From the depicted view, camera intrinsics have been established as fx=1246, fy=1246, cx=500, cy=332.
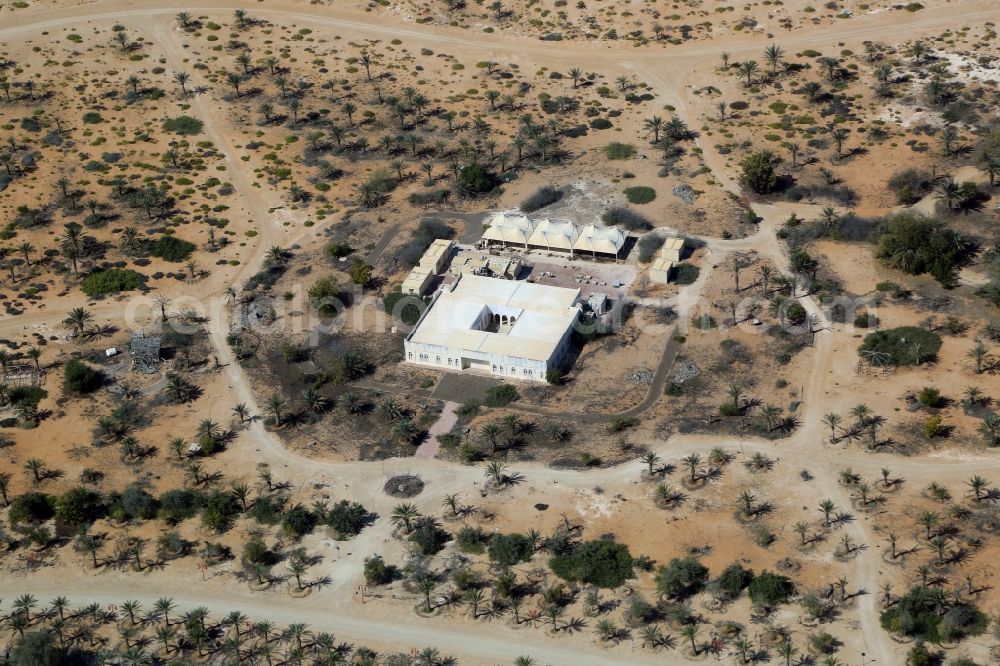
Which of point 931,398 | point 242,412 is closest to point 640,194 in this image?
point 931,398

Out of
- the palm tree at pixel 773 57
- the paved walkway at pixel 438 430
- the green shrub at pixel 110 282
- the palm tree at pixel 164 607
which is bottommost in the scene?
the green shrub at pixel 110 282

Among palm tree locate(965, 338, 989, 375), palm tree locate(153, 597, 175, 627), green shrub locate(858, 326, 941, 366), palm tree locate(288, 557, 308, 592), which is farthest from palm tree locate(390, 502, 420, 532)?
palm tree locate(965, 338, 989, 375)

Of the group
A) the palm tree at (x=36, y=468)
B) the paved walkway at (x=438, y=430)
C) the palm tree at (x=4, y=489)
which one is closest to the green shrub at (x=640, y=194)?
the paved walkway at (x=438, y=430)

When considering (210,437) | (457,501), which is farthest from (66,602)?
→ (457,501)

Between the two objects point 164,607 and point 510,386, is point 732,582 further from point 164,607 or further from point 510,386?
point 164,607

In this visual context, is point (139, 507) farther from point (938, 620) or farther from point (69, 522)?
point (938, 620)

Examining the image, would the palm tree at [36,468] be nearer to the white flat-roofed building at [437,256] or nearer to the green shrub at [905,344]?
the white flat-roofed building at [437,256]

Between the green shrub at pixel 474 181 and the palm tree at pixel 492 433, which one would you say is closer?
the palm tree at pixel 492 433
